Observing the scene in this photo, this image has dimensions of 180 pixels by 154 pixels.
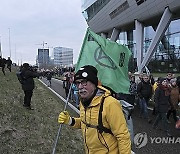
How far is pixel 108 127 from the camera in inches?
128

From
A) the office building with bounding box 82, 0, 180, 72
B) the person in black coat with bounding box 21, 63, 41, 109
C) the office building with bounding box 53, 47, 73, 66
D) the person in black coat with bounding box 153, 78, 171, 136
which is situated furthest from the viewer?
the office building with bounding box 53, 47, 73, 66

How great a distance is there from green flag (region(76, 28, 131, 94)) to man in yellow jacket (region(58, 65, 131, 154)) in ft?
6.84

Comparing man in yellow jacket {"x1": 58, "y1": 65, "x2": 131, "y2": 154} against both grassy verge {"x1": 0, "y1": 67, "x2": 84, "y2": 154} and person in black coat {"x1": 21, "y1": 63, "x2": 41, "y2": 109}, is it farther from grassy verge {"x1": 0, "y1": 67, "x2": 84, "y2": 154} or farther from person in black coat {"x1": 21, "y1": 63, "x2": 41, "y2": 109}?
person in black coat {"x1": 21, "y1": 63, "x2": 41, "y2": 109}

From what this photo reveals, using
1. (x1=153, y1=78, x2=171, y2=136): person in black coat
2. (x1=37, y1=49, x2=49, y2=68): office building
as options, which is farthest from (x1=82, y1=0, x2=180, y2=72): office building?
(x1=37, y1=49, x2=49, y2=68): office building

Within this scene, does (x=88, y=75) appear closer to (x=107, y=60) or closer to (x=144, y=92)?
(x=107, y=60)

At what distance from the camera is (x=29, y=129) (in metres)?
7.66

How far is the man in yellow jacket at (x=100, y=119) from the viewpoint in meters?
3.17

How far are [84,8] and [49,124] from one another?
2178 inches

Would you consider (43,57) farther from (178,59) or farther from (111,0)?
(178,59)

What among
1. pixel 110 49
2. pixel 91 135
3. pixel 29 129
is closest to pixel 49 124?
pixel 29 129

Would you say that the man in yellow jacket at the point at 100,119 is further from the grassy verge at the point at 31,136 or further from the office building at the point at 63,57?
the office building at the point at 63,57

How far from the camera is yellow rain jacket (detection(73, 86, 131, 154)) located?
3.16m

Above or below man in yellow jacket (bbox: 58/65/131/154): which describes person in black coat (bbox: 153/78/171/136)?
below

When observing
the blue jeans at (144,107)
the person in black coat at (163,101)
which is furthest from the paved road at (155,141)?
the blue jeans at (144,107)
